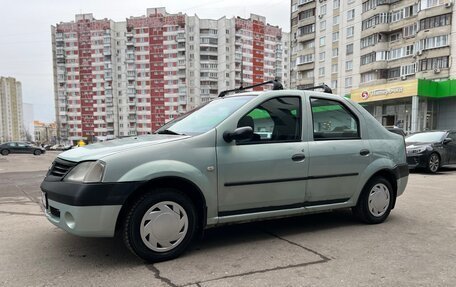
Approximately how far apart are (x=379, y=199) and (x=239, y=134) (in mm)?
2389

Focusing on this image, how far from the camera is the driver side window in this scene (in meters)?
3.84

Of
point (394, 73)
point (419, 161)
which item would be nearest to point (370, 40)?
point (394, 73)

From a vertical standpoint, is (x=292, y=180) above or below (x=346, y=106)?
below

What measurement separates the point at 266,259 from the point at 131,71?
84148 millimetres

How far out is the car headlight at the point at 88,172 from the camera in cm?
307

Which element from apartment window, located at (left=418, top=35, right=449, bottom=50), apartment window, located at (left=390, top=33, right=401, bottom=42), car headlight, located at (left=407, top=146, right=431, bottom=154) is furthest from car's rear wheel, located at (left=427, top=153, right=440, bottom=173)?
apartment window, located at (left=390, top=33, right=401, bottom=42)

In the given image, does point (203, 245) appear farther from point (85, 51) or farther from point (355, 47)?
point (85, 51)

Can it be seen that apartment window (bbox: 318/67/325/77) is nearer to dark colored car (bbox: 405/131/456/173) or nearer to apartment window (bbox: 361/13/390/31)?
apartment window (bbox: 361/13/390/31)

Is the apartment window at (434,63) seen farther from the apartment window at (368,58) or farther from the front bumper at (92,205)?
the front bumper at (92,205)

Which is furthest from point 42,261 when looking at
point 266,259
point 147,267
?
point 266,259

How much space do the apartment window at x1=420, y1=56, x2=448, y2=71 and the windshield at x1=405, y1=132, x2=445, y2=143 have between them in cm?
2878

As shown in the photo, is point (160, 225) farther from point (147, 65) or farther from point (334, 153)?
point (147, 65)

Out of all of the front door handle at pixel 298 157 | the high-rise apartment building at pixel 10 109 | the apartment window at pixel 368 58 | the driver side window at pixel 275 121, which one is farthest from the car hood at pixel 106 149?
the high-rise apartment building at pixel 10 109

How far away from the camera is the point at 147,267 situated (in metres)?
3.20
